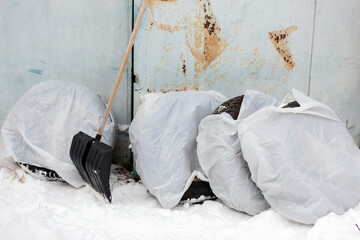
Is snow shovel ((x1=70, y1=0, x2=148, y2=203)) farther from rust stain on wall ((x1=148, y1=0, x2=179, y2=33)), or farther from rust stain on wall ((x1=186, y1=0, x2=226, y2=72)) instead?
rust stain on wall ((x1=186, y1=0, x2=226, y2=72))

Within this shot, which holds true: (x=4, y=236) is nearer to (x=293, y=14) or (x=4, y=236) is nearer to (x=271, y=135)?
(x=271, y=135)

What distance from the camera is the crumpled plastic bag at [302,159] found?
1.96 metres

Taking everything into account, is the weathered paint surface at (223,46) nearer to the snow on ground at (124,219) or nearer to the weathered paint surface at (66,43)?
the weathered paint surface at (66,43)

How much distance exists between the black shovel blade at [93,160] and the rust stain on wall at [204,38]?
905 mm

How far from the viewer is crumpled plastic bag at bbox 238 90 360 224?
6.43ft

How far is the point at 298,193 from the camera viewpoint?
6.45ft

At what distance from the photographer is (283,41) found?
9.21 ft

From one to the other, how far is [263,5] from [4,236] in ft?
6.99

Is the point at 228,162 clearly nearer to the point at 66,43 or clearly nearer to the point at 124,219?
the point at 124,219

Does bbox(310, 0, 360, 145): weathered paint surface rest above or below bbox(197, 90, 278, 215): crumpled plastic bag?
above

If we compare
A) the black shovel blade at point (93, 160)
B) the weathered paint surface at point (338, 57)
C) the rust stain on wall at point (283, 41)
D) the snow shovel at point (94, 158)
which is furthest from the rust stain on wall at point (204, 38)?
the black shovel blade at point (93, 160)

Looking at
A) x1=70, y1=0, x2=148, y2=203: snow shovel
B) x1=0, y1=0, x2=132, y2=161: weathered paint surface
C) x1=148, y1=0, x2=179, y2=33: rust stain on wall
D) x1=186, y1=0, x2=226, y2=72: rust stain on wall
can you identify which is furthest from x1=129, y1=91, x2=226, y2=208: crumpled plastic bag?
x1=0, y1=0, x2=132, y2=161: weathered paint surface

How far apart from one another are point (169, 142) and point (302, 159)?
79 cm

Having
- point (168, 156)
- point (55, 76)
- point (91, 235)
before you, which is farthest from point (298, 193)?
point (55, 76)
